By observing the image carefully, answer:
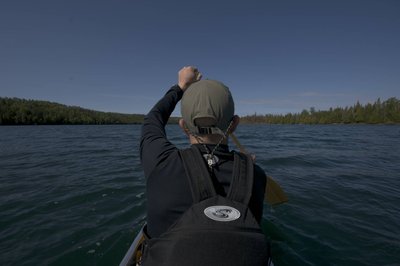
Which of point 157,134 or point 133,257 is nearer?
point 157,134

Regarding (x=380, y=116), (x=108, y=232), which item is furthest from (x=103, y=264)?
(x=380, y=116)

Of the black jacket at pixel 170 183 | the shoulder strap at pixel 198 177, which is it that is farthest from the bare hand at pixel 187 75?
the shoulder strap at pixel 198 177

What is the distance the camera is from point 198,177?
1436mm

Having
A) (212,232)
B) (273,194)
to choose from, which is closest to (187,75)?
(212,232)

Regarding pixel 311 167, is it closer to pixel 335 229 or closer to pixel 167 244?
pixel 335 229

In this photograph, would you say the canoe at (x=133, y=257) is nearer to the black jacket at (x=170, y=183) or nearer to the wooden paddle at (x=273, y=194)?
the black jacket at (x=170, y=183)

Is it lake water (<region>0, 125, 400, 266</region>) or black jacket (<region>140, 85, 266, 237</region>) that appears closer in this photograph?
black jacket (<region>140, 85, 266, 237</region>)

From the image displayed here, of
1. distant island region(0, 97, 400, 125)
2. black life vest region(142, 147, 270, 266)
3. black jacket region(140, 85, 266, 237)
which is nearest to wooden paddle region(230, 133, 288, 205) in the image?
black jacket region(140, 85, 266, 237)

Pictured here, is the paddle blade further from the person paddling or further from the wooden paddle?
the person paddling

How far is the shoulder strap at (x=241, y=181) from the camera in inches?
55.5

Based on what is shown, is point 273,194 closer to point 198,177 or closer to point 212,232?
point 198,177

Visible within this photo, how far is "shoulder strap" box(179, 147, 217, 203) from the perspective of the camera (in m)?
1.40

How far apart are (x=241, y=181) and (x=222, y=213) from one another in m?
0.26

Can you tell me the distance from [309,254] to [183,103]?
4.20 meters
